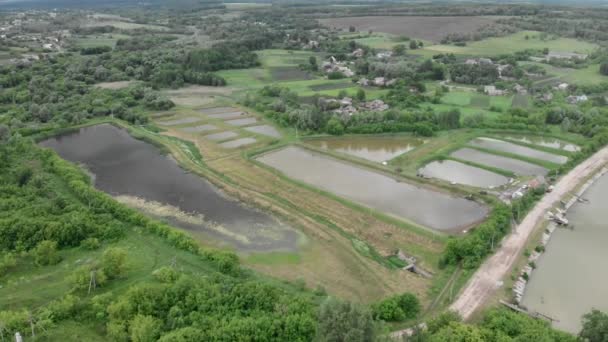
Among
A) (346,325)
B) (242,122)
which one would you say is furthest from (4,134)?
(346,325)

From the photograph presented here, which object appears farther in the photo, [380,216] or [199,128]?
[199,128]

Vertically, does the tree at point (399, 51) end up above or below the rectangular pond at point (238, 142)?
above

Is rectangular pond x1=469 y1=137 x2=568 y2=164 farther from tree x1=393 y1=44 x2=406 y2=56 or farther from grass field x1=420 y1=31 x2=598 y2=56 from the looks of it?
grass field x1=420 y1=31 x2=598 y2=56

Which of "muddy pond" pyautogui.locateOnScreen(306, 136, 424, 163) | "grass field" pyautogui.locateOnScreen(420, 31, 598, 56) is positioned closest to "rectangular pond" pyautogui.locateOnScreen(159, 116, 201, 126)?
"muddy pond" pyautogui.locateOnScreen(306, 136, 424, 163)

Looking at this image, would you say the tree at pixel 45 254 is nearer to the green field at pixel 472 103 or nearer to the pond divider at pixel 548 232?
the pond divider at pixel 548 232

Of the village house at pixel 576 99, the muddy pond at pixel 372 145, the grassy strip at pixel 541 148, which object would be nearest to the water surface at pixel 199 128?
the muddy pond at pixel 372 145

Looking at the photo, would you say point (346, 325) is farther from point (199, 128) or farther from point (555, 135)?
point (555, 135)
